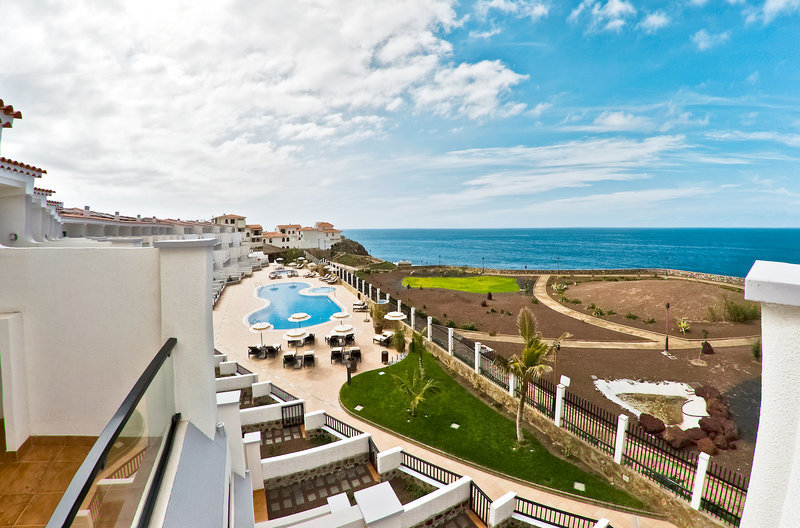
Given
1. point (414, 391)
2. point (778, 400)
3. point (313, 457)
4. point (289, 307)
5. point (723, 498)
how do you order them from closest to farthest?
point (778, 400) < point (723, 498) < point (313, 457) < point (414, 391) < point (289, 307)

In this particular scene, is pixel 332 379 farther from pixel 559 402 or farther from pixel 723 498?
pixel 723 498

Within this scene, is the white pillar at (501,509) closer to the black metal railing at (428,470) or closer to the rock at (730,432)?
the black metal railing at (428,470)

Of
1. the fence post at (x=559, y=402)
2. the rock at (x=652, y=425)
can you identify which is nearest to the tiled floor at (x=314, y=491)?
the fence post at (x=559, y=402)

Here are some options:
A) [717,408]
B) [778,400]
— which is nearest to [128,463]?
[778,400]

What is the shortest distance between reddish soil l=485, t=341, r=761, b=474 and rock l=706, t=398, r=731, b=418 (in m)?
0.33

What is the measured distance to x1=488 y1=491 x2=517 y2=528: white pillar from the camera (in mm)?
7977

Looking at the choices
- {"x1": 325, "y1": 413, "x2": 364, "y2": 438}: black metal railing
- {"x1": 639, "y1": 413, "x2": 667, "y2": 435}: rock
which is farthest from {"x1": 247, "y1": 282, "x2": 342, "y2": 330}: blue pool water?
{"x1": 639, "y1": 413, "x2": 667, "y2": 435}: rock

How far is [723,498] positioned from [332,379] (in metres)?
13.0

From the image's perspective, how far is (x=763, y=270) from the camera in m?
3.14

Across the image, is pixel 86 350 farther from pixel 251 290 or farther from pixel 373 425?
pixel 251 290

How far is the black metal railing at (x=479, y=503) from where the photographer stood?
27.3 feet

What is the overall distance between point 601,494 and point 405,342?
1182 centimetres

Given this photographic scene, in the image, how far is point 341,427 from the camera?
11.5m

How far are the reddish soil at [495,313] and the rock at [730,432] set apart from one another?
9.86 m
